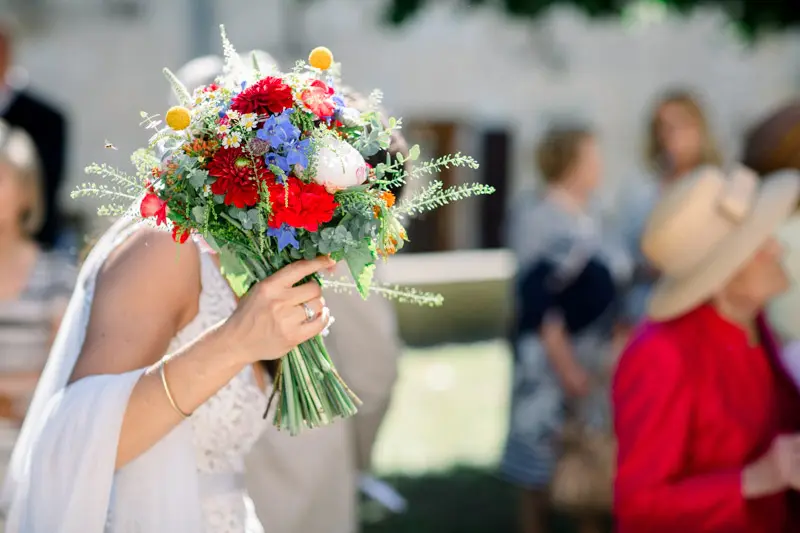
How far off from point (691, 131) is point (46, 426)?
4.76 meters

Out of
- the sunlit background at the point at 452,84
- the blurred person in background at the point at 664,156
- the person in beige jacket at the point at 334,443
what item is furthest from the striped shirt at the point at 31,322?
the sunlit background at the point at 452,84

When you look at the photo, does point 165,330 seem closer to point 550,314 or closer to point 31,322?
point 31,322

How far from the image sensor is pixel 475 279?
1788 cm

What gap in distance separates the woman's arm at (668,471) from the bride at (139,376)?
1.12m

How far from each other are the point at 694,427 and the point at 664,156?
3.73m

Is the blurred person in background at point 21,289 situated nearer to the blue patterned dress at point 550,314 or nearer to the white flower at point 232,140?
the blue patterned dress at point 550,314

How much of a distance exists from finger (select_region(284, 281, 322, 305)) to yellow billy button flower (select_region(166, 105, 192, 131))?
35cm

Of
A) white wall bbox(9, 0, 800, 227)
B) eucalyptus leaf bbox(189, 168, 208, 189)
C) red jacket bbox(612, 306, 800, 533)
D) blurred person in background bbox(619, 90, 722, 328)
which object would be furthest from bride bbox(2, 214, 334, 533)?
white wall bbox(9, 0, 800, 227)

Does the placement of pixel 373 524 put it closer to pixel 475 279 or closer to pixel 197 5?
pixel 197 5

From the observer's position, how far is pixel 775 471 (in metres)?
2.96

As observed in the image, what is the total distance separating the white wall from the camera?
1588cm

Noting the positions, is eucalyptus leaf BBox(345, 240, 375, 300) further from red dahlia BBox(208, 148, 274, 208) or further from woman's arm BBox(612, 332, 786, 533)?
woman's arm BBox(612, 332, 786, 533)

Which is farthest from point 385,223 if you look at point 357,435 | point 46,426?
point 357,435

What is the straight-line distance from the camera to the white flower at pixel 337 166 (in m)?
2.12
